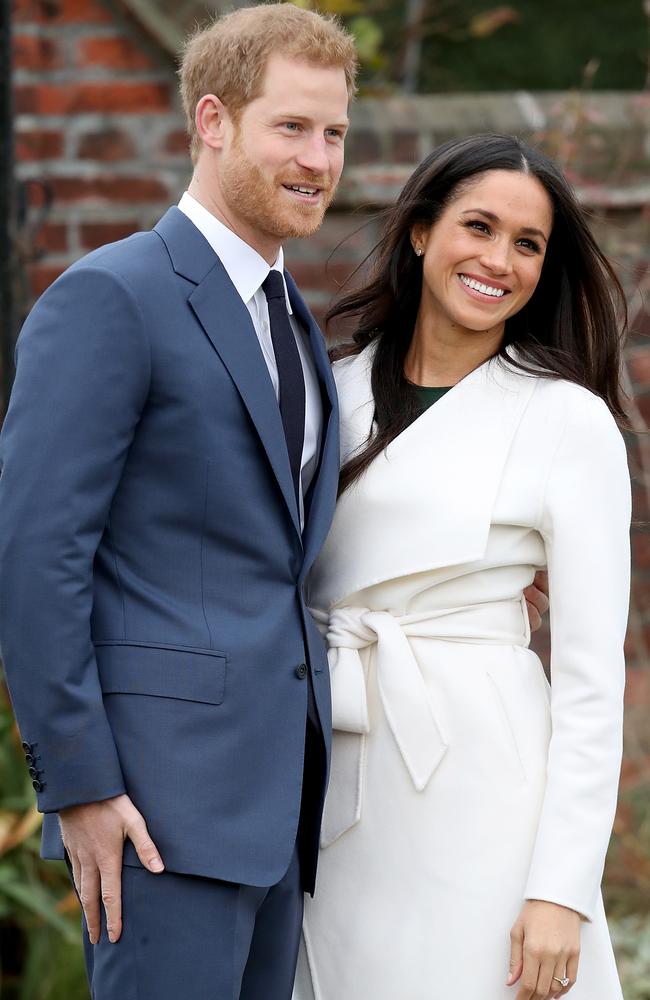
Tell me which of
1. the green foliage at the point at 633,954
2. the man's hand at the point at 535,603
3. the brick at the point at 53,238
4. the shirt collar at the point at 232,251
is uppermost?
the shirt collar at the point at 232,251

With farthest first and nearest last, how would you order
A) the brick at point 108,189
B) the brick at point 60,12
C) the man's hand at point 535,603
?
1. the brick at point 108,189
2. the brick at point 60,12
3. the man's hand at point 535,603

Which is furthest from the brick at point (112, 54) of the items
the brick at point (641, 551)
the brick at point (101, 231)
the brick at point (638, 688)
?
the brick at point (638, 688)

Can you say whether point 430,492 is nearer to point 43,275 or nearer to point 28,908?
point 28,908

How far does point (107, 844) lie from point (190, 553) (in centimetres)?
47

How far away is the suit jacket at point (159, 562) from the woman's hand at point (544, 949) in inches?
17.1

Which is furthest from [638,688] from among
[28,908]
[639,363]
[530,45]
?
[530,45]

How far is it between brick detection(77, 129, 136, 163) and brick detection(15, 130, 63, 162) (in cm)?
6

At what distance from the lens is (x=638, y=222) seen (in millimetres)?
4621

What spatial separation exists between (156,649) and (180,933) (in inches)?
17.7

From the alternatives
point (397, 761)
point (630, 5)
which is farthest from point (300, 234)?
point (630, 5)

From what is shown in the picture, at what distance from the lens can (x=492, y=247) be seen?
261 centimetres

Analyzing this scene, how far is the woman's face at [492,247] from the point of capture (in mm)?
2611

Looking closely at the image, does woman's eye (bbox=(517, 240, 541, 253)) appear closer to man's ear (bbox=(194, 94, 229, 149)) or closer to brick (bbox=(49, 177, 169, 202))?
man's ear (bbox=(194, 94, 229, 149))

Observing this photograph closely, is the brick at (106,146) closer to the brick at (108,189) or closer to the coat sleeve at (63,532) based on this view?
the brick at (108,189)
